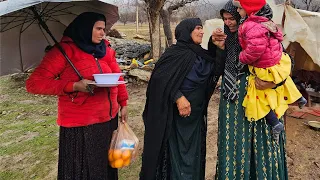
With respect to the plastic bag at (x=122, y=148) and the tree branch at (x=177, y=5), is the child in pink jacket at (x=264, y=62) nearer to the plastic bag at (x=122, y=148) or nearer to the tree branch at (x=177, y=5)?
the plastic bag at (x=122, y=148)

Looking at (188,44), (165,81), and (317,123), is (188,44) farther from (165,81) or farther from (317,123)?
(317,123)

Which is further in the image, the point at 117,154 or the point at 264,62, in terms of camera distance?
the point at 117,154

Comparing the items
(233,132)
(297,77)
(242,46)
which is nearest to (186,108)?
(233,132)

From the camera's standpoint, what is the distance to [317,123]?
4820 millimetres

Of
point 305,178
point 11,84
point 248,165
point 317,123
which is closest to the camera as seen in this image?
point 248,165

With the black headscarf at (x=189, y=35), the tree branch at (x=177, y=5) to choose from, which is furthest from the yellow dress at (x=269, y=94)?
the tree branch at (x=177, y=5)

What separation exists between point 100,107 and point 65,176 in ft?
2.02

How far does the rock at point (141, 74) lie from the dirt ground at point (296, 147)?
2.30 meters

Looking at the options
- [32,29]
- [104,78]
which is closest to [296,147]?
[104,78]

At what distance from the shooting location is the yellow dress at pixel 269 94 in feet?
6.89

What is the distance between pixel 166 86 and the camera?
243cm

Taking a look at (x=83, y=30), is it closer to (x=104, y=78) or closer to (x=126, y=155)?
(x=104, y=78)

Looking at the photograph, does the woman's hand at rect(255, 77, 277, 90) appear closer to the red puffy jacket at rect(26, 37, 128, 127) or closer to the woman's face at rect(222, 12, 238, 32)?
the woman's face at rect(222, 12, 238, 32)

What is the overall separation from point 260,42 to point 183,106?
76 centimetres
